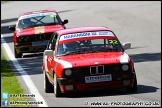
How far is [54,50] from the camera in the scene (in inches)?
585

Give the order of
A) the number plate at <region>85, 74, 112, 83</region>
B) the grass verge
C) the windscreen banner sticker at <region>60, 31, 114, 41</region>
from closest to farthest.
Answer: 1. the grass verge
2. the number plate at <region>85, 74, 112, 83</region>
3. the windscreen banner sticker at <region>60, 31, 114, 41</region>

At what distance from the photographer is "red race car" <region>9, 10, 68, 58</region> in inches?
965

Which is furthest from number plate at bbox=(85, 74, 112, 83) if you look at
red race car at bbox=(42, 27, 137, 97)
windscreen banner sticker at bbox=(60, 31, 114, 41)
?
windscreen banner sticker at bbox=(60, 31, 114, 41)

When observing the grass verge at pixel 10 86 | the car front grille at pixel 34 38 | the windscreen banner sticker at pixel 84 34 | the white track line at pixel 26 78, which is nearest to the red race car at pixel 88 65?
the windscreen banner sticker at pixel 84 34

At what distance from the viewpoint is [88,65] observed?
1313 centimetres

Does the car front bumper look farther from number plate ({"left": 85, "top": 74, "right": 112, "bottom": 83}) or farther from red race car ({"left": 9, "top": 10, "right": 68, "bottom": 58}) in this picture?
red race car ({"left": 9, "top": 10, "right": 68, "bottom": 58})

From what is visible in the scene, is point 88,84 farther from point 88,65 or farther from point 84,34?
point 84,34

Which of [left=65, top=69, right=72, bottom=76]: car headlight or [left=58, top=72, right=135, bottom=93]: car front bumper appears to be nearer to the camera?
[left=58, top=72, right=135, bottom=93]: car front bumper

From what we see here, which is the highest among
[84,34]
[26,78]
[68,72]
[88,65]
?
[84,34]

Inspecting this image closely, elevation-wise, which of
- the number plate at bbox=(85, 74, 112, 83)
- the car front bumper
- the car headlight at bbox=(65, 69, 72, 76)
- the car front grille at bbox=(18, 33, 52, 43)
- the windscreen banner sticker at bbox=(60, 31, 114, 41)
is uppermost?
the windscreen banner sticker at bbox=(60, 31, 114, 41)

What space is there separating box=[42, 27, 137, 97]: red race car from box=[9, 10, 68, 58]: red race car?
972cm

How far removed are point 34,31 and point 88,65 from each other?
11912 millimetres

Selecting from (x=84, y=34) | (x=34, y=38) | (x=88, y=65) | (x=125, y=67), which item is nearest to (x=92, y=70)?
(x=88, y=65)

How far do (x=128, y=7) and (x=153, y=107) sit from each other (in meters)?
36.6
